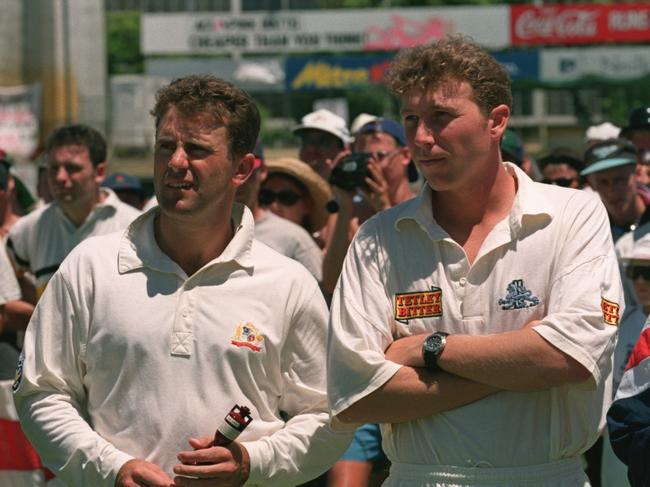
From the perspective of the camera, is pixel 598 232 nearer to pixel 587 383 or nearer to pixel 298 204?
pixel 587 383

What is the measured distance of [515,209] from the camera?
413 cm

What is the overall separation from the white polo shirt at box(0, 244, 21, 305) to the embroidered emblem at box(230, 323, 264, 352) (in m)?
2.74

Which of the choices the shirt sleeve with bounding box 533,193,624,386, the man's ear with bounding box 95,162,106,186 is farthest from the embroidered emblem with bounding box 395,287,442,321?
the man's ear with bounding box 95,162,106,186

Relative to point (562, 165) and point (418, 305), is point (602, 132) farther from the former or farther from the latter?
point (418, 305)

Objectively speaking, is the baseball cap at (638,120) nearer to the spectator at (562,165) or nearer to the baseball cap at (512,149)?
the spectator at (562,165)

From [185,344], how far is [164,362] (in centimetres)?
9

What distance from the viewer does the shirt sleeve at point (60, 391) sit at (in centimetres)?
417

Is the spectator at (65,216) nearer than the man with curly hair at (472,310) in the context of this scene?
No

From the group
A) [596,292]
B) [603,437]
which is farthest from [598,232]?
[603,437]

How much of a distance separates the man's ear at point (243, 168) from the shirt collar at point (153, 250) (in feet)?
0.47

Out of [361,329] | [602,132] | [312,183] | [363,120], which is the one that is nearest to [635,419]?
[361,329]

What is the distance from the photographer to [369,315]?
412cm

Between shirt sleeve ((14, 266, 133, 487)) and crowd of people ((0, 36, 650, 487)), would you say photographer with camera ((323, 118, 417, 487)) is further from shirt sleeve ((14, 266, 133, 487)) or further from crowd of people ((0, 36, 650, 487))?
shirt sleeve ((14, 266, 133, 487))

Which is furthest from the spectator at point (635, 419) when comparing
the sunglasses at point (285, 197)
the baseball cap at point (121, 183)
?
the baseball cap at point (121, 183)
